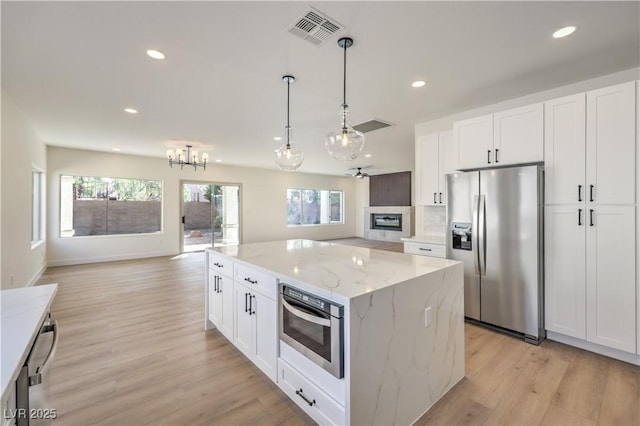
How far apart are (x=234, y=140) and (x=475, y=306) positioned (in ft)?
16.1

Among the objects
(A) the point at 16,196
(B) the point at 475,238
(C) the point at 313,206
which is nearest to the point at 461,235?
(B) the point at 475,238

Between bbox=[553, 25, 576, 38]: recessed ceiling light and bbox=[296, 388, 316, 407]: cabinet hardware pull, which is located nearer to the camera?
bbox=[296, 388, 316, 407]: cabinet hardware pull

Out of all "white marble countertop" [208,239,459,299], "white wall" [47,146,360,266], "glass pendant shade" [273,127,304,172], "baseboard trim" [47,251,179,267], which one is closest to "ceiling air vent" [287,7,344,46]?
"glass pendant shade" [273,127,304,172]

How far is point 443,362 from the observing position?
1.99m

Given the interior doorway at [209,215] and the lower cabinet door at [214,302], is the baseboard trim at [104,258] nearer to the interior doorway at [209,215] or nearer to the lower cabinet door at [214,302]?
the interior doorway at [209,215]

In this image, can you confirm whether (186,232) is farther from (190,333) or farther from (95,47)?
(95,47)

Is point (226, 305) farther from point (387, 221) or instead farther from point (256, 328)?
point (387, 221)

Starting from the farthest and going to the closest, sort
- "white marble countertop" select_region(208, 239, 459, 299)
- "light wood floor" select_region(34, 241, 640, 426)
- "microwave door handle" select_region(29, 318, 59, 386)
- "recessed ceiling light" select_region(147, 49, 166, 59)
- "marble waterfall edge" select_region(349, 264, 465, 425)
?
"recessed ceiling light" select_region(147, 49, 166, 59) < "light wood floor" select_region(34, 241, 640, 426) < "white marble countertop" select_region(208, 239, 459, 299) < "marble waterfall edge" select_region(349, 264, 465, 425) < "microwave door handle" select_region(29, 318, 59, 386)

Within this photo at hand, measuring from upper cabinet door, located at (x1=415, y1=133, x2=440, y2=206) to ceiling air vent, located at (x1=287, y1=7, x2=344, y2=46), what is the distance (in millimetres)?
2472

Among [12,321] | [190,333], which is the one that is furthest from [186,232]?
[12,321]

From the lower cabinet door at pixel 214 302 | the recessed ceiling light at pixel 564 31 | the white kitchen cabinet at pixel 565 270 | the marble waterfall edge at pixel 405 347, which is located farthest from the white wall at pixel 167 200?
the recessed ceiling light at pixel 564 31

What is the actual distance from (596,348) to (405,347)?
2.24 m

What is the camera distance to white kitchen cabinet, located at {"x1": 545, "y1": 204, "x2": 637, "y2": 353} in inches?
94.3

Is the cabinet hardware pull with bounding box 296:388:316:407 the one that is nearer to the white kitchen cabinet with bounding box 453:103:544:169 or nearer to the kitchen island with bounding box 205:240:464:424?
the kitchen island with bounding box 205:240:464:424
